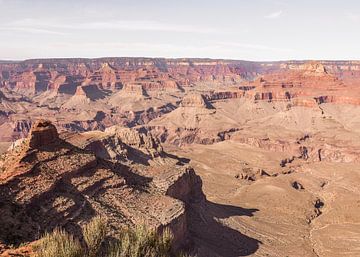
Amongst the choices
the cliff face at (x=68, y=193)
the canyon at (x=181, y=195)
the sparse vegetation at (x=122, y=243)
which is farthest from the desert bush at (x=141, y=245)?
the cliff face at (x=68, y=193)

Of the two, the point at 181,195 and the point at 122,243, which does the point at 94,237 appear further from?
the point at 181,195

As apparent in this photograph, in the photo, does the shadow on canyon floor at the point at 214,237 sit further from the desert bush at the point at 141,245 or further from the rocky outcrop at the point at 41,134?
the desert bush at the point at 141,245

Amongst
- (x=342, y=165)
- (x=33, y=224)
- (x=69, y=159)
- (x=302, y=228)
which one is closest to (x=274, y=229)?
(x=302, y=228)

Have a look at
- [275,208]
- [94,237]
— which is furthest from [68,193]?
[275,208]

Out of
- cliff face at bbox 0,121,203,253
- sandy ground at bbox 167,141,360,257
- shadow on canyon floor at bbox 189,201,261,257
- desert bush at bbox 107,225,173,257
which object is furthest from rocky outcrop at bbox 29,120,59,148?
desert bush at bbox 107,225,173,257

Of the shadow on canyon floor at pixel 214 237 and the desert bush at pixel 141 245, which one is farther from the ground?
the desert bush at pixel 141 245

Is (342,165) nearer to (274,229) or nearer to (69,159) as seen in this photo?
(274,229)
